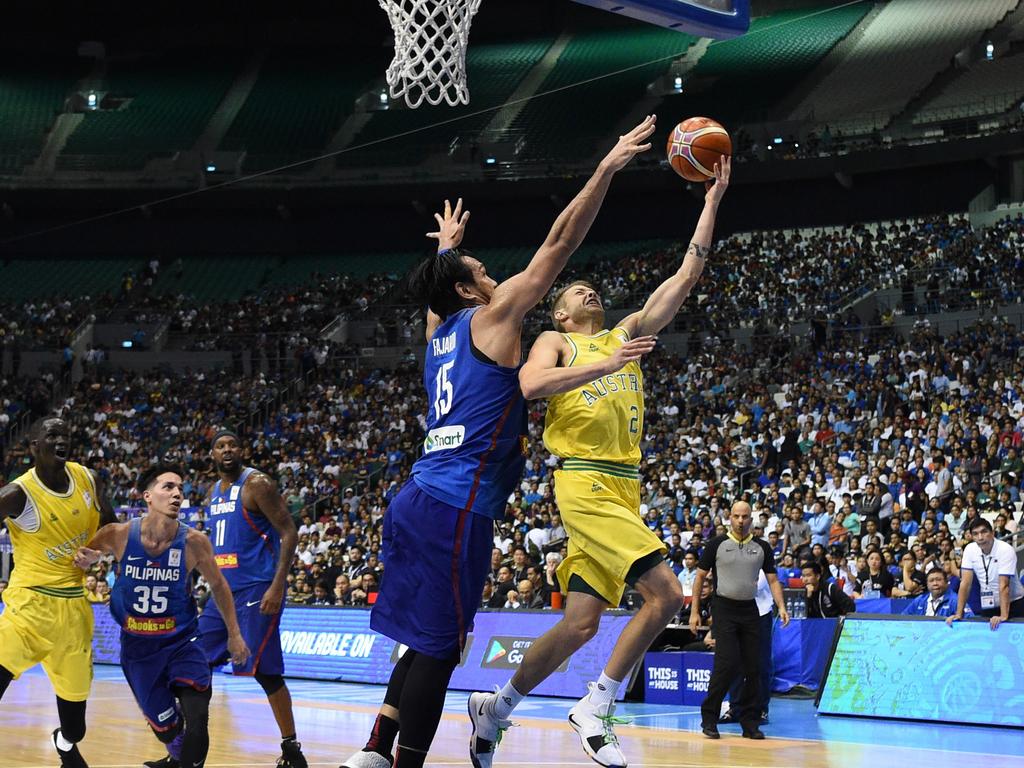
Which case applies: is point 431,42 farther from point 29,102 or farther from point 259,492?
point 29,102

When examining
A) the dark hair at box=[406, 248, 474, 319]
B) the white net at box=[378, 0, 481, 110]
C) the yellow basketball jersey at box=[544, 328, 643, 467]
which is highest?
the white net at box=[378, 0, 481, 110]

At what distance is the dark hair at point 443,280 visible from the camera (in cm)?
566

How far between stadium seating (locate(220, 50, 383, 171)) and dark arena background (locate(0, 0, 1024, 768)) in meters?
0.14

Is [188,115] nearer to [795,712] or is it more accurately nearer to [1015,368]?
[1015,368]

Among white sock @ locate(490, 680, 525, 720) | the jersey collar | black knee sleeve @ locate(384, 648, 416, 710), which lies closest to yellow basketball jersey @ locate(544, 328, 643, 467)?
white sock @ locate(490, 680, 525, 720)

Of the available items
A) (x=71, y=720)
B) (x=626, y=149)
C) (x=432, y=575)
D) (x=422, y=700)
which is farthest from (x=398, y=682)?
(x=71, y=720)

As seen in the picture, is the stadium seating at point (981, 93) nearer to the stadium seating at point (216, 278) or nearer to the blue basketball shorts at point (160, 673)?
the stadium seating at point (216, 278)

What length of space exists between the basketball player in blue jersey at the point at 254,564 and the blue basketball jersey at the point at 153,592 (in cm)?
67

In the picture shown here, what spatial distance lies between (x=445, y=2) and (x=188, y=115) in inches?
1404

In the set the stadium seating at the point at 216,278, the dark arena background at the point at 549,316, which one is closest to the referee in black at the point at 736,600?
the dark arena background at the point at 549,316

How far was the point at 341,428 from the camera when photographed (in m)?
32.1

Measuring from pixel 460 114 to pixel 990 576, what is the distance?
106 feet

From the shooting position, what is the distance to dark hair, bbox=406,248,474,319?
5.66m

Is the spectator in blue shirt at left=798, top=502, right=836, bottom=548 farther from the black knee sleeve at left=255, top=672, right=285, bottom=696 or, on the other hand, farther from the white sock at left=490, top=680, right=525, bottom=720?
the white sock at left=490, top=680, right=525, bottom=720
